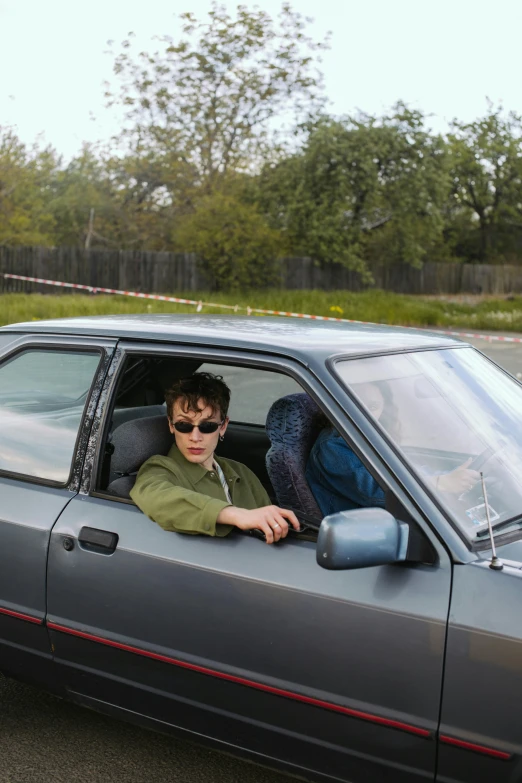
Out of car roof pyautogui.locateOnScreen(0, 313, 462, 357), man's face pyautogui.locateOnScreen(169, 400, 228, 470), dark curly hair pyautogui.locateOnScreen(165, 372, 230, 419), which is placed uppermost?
car roof pyautogui.locateOnScreen(0, 313, 462, 357)

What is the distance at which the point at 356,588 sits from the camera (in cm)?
243

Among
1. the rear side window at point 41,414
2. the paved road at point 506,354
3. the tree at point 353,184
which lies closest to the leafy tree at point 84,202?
the tree at point 353,184

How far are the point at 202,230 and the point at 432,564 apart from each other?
31243mm

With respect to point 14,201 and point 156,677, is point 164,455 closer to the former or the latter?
point 156,677

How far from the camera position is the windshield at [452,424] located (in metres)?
2.54

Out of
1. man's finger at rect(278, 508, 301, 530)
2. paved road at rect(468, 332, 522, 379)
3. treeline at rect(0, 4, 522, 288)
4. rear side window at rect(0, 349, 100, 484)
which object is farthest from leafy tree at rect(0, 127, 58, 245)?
man's finger at rect(278, 508, 301, 530)

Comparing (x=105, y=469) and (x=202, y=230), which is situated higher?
(x=202, y=230)

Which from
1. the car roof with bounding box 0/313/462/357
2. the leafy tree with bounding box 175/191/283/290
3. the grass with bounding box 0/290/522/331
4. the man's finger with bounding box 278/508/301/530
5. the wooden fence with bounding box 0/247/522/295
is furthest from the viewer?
the leafy tree with bounding box 175/191/283/290

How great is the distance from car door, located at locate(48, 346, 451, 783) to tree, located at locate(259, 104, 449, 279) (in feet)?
107

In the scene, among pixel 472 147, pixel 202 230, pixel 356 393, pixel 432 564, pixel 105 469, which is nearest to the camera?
pixel 432 564

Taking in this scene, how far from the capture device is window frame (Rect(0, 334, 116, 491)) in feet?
10.1

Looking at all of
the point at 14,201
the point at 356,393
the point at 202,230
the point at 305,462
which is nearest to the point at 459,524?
the point at 356,393

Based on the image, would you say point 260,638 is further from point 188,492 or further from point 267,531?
point 188,492

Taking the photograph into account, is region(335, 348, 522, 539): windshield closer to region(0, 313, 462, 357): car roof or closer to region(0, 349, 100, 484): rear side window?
region(0, 313, 462, 357): car roof
